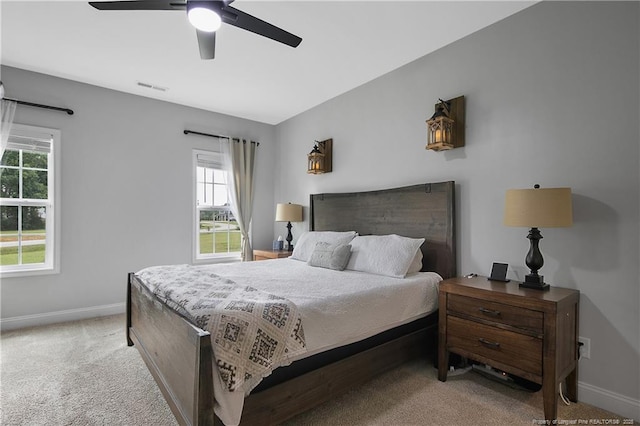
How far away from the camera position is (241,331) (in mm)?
Answer: 1546

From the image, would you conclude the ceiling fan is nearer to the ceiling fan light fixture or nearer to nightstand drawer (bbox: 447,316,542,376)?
the ceiling fan light fixture

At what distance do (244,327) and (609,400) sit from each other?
2332 mm

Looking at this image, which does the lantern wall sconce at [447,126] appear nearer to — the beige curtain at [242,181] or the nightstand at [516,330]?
the nightstand at [516,330]

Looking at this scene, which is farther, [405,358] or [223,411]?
[405,358]

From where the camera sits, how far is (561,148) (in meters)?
2.29

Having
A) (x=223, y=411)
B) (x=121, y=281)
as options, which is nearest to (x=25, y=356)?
(x=121, y=281)

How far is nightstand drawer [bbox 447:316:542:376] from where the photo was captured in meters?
1.93

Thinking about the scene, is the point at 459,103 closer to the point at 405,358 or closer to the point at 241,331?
the point at 405,358

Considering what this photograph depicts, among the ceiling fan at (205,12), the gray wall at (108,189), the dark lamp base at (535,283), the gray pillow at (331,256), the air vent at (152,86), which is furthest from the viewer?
the air vent at (152,86)

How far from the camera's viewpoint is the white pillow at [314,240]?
3510 millimetres

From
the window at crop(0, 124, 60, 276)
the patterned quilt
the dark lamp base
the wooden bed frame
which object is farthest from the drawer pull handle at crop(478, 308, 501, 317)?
the window at crop(0, 124, 60, 276)

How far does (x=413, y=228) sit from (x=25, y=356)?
3.62 metres

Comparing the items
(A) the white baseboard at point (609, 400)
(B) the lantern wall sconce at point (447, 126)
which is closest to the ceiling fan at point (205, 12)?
(B) the lantern wall sconce at point (447, 126)

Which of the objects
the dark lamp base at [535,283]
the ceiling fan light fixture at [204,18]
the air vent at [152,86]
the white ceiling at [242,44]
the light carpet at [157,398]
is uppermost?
the white ceiling at [242,44]
